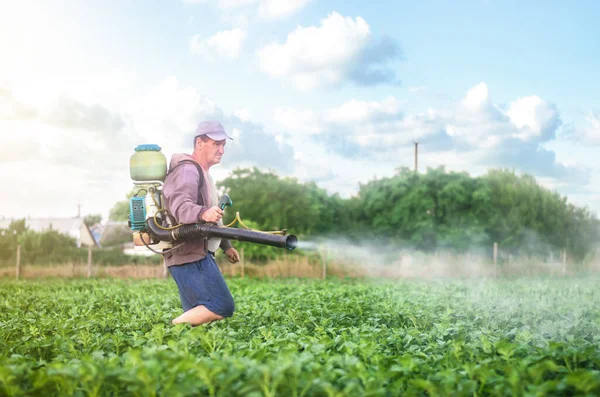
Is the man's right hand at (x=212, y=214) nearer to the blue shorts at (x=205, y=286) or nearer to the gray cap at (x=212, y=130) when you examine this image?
the blue shorts at (x=205, y=286)

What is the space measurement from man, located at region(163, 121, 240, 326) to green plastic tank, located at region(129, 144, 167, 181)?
0.31 feet

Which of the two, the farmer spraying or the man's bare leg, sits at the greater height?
the farmer spraying

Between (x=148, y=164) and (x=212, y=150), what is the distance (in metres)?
0.61

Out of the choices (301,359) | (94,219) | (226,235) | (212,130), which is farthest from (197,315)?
(94,219)

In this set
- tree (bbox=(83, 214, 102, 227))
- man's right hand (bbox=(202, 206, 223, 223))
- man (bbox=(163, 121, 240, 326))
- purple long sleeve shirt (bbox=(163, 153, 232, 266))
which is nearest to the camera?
man's right hand (bbox=(202, 206, 223, 223))

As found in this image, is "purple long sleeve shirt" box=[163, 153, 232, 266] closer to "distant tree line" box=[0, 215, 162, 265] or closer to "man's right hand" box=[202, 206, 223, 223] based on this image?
"man's right hand" box=[202, 206, 223, 223]

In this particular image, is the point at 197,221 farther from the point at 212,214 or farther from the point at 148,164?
the point at 148,164

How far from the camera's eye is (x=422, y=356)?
4.92m

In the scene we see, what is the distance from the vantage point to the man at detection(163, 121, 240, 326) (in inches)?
238

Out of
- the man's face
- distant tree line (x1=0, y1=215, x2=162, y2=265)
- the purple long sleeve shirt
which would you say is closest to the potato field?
the purple long sleeve shirt

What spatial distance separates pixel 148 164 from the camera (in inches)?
246

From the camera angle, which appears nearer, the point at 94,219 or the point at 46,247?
the point at 46,247

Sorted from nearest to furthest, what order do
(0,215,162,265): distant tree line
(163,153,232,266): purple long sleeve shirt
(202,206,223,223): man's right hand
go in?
(202,206,223,223): man's right hand
(163,153,232,266): purple long sleeve shirt
(0,215,162,265): distant tree line

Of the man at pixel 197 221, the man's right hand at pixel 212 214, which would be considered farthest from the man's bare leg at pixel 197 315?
the man's right hand at pixel 212 214
